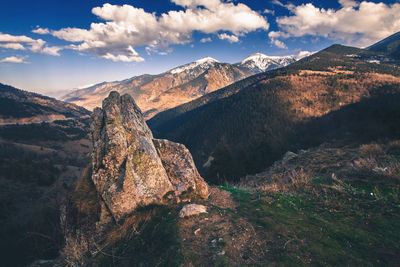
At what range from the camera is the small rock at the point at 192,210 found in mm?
10906

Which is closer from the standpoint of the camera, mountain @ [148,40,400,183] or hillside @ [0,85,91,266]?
hillside @ [0,85,91,266]

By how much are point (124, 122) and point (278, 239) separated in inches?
410

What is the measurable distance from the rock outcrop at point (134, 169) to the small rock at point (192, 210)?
6.00ft

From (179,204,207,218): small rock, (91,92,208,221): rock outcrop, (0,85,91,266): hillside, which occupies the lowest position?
(0,85,91,266): hillside

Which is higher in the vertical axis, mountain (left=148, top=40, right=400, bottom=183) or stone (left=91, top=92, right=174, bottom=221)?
stone (left=91, top=92, right=174, bottom=221)

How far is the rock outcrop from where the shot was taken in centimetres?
1255

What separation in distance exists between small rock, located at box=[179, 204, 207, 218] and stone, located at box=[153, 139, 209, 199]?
194 centimetres

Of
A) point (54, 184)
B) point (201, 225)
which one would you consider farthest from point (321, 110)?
point (201, 225)

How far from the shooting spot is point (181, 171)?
14.6 meters

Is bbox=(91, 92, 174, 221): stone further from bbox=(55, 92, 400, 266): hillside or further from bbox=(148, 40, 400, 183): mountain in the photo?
bbox=(148, 40, 400, 183): mountain

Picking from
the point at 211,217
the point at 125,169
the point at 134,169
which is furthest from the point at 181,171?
the point at 211,217

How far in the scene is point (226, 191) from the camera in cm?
1493

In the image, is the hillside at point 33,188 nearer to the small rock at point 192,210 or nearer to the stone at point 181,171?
the small rock at point 192,210

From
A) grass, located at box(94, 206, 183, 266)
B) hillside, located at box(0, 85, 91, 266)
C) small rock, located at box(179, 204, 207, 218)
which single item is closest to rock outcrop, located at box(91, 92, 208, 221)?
grass, located at box(94, 206, 183, 266)
